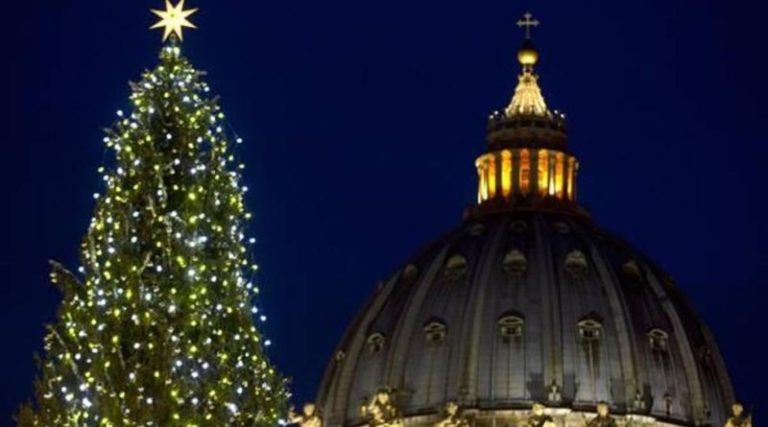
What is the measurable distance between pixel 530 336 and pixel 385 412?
8.29 metres

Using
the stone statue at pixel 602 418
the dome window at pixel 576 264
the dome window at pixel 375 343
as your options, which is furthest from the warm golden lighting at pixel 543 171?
the stone statue at pixel 602 418

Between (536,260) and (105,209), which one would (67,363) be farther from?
(536,260)

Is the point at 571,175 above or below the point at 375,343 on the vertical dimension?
above

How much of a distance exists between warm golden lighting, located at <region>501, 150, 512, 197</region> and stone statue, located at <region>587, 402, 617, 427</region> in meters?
15.6

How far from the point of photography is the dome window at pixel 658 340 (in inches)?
3900

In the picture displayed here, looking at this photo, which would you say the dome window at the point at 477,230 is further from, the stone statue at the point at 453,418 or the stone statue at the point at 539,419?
the stone statue at the point at 453,418

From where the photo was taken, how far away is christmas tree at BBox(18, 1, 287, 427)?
32656mm

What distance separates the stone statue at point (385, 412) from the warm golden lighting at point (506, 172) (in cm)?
1583

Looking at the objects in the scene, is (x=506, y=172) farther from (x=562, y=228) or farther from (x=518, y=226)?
(x=562, y=228)

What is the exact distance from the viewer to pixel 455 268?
101 metres

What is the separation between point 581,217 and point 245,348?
72801 millimetres

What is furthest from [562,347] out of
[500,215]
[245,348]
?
[245,348]

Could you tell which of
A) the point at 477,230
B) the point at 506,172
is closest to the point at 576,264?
the point at 477,230

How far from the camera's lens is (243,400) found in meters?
33.7
